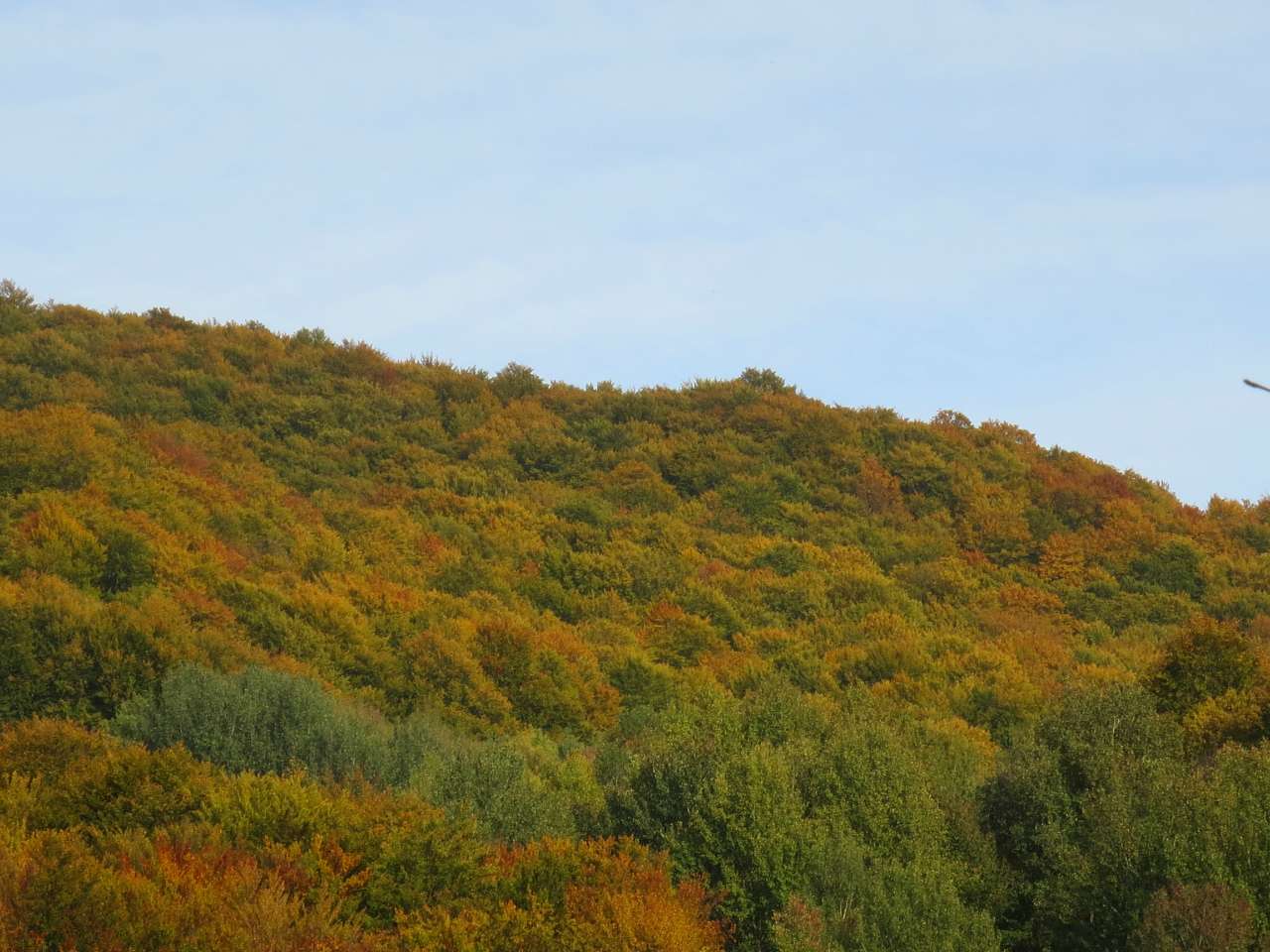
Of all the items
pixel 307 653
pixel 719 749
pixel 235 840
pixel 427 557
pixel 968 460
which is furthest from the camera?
pixel 968 460

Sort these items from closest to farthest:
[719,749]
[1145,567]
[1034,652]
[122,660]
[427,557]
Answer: [719,749] < [122,660] < [1034,652] < [427,557] < [1145,567]

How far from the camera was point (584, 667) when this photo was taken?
32.3 m

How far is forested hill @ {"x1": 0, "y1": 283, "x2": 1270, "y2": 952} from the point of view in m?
17.0

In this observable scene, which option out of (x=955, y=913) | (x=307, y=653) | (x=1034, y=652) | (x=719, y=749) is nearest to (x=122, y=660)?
(x=307, y=653)

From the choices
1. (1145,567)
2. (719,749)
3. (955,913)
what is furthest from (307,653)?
(1145,567)

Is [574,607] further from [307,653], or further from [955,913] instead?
[955,913]

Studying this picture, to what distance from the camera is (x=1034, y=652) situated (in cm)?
3572

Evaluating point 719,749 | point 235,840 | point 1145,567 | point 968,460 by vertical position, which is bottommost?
point 235,840

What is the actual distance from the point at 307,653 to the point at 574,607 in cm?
913

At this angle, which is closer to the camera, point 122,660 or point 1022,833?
point 1022,833

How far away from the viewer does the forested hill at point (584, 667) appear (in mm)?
17031

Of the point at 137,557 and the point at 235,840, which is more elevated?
the point at 137,557

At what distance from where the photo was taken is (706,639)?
35.9 m

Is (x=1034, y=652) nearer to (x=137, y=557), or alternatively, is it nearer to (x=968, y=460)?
(x=968, y=460)
